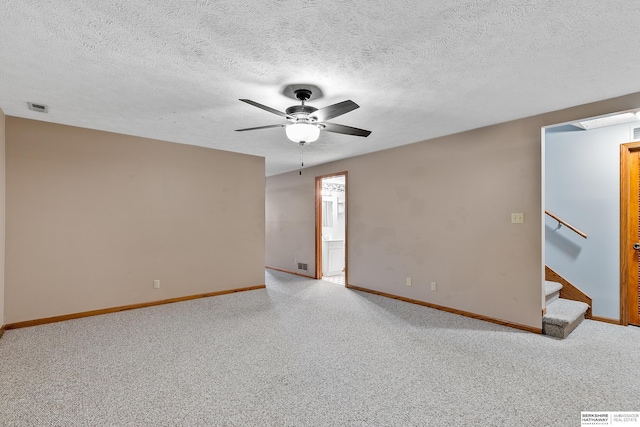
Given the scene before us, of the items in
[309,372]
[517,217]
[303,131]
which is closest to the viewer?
[309,372]

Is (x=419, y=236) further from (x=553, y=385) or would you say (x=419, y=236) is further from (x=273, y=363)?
(x=273, y=363)

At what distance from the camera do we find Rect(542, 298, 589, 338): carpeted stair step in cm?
302

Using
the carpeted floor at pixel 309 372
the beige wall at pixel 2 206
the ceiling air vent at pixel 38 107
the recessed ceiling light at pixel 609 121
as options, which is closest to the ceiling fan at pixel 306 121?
the carpeted floor at pixel 309 372

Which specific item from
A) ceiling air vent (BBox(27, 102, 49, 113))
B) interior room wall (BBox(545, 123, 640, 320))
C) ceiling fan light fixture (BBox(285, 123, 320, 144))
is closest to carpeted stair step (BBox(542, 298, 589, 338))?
interior room wall (BBox(545, 123, 640, 320))

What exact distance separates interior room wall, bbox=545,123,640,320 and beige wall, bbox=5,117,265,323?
4.43 m

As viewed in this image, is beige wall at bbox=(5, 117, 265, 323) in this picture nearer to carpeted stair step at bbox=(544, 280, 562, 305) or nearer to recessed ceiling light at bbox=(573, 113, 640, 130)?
carpeted stair step at bbox=(544, 280, 562, 305)

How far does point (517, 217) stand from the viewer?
3.35 meters

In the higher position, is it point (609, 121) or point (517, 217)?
point (609, 121)

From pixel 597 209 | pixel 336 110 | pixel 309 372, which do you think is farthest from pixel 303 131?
pixel 597 209

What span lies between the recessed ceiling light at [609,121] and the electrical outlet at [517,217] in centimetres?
119

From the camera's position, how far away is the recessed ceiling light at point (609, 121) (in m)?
3.30

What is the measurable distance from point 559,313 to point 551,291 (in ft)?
1.40

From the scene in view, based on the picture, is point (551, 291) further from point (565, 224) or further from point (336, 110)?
point (336, 110)

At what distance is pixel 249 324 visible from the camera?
11.2ft
